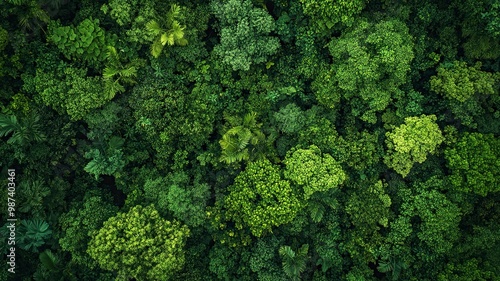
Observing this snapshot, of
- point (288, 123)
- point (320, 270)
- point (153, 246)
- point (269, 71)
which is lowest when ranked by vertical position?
point (320, 270)

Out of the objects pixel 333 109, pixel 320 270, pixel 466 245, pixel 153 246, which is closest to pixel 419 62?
pixel 333 109

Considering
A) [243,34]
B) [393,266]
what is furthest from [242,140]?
[393,266]

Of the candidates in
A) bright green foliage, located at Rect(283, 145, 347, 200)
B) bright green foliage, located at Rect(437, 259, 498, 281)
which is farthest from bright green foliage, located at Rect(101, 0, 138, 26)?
bright green foliage, located at Rect(437, 259, 498, 281)

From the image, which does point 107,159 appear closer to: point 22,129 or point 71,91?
point 71,91

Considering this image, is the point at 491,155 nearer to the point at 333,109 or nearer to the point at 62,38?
the point at 333,109

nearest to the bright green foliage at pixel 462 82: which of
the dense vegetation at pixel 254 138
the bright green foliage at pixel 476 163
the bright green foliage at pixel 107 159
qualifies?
the dense vegetation at pixel 254 138
